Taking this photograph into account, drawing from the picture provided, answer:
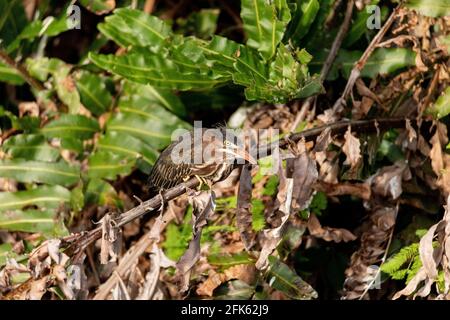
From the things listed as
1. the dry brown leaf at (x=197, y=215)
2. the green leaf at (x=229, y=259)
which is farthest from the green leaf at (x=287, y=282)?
the dry brown leaf at (x=197, y=215)

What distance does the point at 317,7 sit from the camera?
3273mm

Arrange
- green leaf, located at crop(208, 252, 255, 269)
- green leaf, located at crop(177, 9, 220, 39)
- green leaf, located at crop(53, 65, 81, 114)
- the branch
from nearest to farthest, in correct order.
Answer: the branch, green leaf, located at crop(208, 252, 255, 269), green leaf, located at crop(53, 65, 81, 114), green leaf, located at crop(177, 9, 220, 39)

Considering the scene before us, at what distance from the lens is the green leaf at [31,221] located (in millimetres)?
3594

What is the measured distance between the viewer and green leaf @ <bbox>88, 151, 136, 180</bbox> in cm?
365

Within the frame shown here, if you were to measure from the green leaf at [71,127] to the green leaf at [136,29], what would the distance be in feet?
1.48

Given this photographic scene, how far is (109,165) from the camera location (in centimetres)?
368

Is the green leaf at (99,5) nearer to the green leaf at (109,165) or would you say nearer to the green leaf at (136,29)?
the green leaf at (136,29)

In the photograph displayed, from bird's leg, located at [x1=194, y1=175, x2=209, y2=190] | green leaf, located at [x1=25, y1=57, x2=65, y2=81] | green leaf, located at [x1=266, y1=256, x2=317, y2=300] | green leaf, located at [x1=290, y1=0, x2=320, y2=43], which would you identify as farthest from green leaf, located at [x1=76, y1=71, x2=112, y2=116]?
green leaf, located at [x1=266, y1=256, x2=317, y2=300]

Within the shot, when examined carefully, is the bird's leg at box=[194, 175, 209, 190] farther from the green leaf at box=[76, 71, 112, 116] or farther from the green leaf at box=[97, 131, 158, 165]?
the green leaf at box=[76, 71, 112, 116]

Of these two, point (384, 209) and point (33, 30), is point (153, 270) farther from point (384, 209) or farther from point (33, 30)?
point (33, 30)

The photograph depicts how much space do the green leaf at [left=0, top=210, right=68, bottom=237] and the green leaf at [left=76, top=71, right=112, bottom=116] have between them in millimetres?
583

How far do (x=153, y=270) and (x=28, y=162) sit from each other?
0.85m

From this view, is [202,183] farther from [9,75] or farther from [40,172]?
[9,75]

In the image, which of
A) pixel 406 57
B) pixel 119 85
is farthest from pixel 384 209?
pixel 119 85
